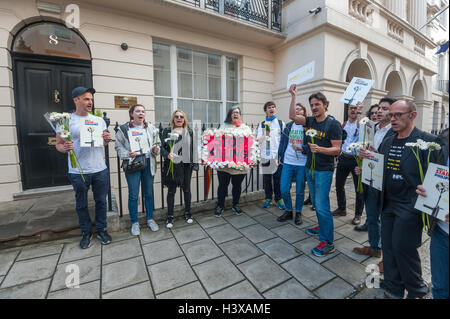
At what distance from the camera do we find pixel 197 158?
369cm

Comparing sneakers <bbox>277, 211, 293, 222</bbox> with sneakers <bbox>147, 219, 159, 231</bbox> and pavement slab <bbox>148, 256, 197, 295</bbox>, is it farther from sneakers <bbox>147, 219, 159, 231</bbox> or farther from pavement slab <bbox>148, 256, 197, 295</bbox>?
sneakers <bbox>147, 219, 159, 231</bbox>

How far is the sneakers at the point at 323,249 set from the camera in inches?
108

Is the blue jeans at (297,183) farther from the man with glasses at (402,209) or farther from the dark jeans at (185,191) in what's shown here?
the dark jeans at (185,191)

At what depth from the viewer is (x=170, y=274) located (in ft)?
7.93

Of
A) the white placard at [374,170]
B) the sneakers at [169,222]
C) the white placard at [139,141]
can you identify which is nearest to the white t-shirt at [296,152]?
the white placard at [374,170]

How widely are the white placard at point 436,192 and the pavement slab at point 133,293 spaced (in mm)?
2540

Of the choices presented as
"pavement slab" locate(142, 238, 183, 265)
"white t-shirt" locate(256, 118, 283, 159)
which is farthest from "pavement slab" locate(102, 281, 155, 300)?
"white t-shirt" locate(256, 118, 283, 159)

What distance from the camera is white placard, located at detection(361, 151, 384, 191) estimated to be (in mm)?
2168

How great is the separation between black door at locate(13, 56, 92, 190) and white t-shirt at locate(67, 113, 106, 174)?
8.15 ft

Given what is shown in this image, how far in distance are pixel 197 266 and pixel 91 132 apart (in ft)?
7.25

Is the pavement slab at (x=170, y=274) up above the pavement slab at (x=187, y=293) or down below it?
above
